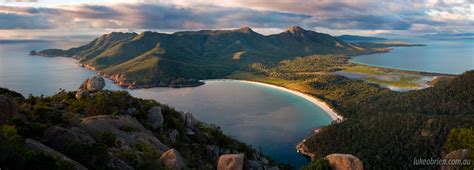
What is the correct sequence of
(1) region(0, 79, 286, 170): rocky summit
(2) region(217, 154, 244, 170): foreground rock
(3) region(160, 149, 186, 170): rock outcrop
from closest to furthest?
(1) region(0, 79, 286, 170): rocky summit → (2) region(217, 154, 244, 170): foreground rock → (3) region(160, 149, 186, 170): rock outcrop

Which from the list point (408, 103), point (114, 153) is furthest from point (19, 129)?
point (408, 103)

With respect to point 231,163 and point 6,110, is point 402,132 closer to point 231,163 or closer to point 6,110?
point 231,163

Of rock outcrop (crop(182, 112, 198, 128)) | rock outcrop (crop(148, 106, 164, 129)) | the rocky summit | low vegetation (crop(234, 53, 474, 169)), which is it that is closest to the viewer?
the rocky summit

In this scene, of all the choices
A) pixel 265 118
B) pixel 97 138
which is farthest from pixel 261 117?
pixel 97 138

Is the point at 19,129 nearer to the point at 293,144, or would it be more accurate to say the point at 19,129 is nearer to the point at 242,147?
the point at 242,147

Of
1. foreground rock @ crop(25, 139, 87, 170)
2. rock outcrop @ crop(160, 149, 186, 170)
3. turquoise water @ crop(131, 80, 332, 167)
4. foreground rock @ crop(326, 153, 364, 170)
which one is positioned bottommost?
turquoise water @ crop(131, 80, 332, 167)

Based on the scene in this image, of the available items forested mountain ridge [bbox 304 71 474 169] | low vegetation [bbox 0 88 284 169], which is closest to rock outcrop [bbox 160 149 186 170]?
low vegetation [bbox 0 88 284 169]

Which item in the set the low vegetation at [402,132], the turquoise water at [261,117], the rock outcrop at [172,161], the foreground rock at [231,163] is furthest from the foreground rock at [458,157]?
the turquoise water at [261,117]

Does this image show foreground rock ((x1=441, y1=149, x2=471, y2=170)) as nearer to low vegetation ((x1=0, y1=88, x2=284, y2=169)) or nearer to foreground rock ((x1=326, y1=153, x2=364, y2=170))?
foreground rock ((x1=326, y1=153, x2=364, y2=170))
